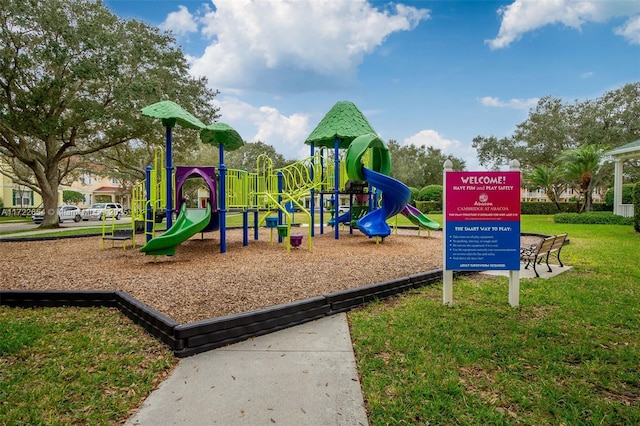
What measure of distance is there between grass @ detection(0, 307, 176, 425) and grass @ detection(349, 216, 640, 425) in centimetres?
199

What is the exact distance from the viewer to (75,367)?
3.23m

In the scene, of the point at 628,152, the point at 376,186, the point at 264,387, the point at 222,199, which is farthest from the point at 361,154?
the point at 628,152

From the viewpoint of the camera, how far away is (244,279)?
6.19 m

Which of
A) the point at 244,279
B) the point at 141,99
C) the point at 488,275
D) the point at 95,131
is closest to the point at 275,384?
the point at 244,279

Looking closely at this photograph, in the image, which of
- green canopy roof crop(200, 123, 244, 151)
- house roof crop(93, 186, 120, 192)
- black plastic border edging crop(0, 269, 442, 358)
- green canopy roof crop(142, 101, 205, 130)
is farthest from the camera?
house roof crop(93, 186, 120, 192)

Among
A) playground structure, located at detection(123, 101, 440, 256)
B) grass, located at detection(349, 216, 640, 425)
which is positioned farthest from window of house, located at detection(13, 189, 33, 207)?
grass, located at detection(349, 216, 640, 425)

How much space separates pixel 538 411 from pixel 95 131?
2370 cm

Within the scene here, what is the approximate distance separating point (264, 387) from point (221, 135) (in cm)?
819

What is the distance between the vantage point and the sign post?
5070 mm

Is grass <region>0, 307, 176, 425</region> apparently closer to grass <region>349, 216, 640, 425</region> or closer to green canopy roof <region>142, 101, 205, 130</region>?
grass <region>349, 216, 640, 425</region>

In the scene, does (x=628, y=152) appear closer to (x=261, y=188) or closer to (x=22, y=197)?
(x=261, y=188)

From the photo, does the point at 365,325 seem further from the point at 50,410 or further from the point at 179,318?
the point at 50,410

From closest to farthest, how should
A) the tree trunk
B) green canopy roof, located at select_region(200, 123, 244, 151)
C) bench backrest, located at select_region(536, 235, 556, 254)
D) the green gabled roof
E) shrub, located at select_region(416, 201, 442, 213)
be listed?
1. bench backrest, located at select_region(536, 235, 556, 254)
2. green canopy roof, located at select_region(200, 123, 244, 151)
3. the green gabled roof
4. the tree trunk
5. shrub, located at select_region(416, 201, 442, 213)

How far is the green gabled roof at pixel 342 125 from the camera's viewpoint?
43.7 ft
